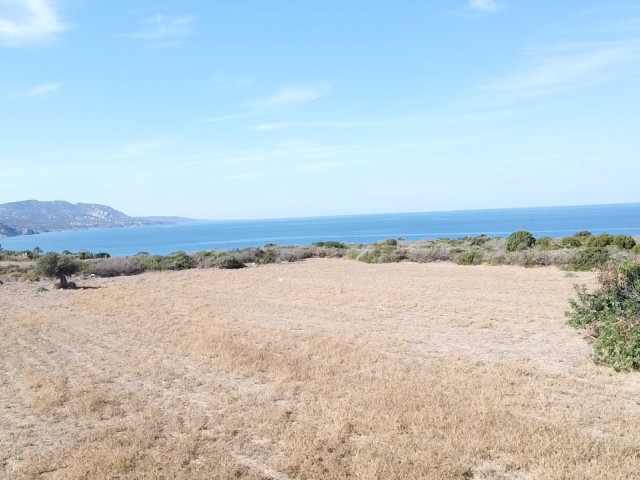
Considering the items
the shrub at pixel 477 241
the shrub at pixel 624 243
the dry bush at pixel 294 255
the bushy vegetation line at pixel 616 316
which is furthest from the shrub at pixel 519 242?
the bushy vegetation line at pixel 616 316

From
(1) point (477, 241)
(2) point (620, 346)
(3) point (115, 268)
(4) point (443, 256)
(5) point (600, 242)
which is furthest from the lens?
(1) point (477, 241)

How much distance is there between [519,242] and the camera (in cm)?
3625

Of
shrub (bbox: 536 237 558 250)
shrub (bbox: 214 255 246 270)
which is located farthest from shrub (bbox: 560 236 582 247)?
shrub (bbox: 214 255 246 270)

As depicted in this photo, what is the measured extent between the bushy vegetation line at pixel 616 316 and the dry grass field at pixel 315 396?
406 mm

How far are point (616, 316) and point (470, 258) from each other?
914 inches

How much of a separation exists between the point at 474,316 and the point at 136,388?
10.4 meters

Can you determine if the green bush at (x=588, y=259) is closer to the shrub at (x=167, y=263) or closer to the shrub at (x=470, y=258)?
the shrub at (x=470, y=258)

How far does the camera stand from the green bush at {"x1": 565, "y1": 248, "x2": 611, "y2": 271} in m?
27.0

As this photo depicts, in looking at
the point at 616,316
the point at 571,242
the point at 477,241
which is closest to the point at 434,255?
the point at 477,241

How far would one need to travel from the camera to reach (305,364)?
10586 mm

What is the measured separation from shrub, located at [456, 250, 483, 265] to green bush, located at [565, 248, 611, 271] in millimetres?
6217

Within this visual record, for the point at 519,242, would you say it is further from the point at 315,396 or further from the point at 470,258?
the point at 315,396

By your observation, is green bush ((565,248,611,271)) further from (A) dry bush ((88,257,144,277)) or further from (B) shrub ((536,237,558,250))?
(A) dry bush ((88,257,144,277))

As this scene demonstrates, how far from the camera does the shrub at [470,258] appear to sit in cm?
3384
